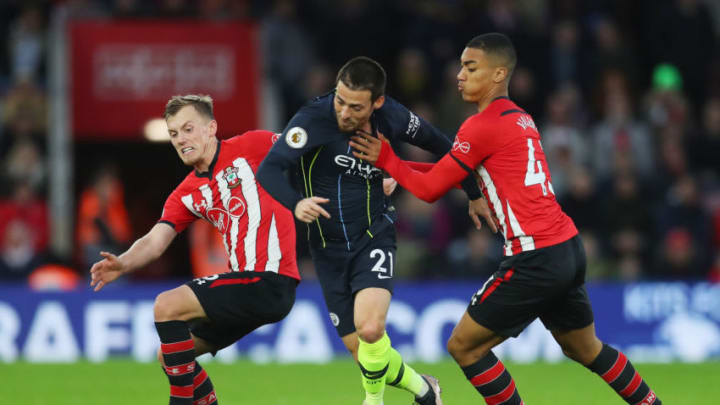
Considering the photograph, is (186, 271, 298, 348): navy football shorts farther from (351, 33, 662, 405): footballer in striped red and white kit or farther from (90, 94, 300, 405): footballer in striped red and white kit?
(351, 33, 662, 405): footballer in striped red and white kit

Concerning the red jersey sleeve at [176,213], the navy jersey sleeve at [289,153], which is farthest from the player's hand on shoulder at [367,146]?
the red jersey sleeve at [176,213]

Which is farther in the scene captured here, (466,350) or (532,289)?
(466,350)

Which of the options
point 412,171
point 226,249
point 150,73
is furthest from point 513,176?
point 150,73

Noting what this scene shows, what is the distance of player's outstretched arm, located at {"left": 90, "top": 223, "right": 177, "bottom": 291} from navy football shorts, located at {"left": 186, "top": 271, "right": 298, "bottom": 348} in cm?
30

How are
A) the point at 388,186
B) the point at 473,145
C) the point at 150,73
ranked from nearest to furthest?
the point at 473,145 < the point at 388,186 < the point at 150,73

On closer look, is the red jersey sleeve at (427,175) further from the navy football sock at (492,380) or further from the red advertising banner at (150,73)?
the red advertising banner at (150,73)

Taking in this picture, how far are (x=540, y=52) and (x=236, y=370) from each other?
5958 millimetres

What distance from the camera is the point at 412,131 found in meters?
7.23

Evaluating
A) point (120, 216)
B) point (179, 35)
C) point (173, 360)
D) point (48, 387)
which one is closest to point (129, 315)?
point (120, 216)

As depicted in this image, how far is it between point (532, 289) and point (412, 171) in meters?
0.94

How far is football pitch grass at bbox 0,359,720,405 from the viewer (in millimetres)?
8930

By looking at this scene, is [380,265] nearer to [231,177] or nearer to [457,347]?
[457,347]

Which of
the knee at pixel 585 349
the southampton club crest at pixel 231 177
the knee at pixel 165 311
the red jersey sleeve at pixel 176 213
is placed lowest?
the knee at pixel 585 349

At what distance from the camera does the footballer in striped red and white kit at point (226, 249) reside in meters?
6.65
